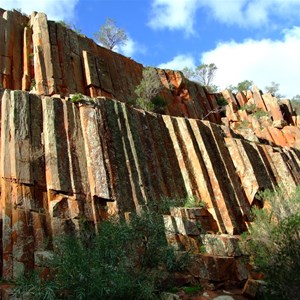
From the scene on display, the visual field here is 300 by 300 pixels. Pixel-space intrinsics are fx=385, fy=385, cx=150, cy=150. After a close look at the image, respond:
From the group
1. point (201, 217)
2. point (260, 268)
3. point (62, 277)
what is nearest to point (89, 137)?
point (201, 217)

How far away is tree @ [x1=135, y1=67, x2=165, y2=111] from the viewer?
1076 inches

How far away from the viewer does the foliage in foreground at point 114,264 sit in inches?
419

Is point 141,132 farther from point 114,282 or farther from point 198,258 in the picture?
point 114,282

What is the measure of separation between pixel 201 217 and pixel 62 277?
7927mm

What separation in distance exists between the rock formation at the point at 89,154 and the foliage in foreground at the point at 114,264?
1.14 meters

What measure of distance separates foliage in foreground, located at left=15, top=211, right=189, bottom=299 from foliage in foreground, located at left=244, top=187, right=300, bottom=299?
2.93m

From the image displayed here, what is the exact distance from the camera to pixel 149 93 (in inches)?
1129

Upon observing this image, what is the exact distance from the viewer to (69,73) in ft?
79.6

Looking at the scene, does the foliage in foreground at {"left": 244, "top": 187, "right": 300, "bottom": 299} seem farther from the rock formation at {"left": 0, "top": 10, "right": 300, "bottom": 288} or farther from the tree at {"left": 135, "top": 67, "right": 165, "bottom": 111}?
the tree at {"left": 135, "top": 67, "right": 165, "bottom": 111}

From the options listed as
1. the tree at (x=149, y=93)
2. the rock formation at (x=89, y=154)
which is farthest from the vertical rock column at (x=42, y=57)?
the tree at (x=149, y=93)

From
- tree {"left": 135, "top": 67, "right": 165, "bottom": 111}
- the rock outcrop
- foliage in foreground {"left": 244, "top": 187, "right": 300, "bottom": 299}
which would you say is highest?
tree {"left": 135, "top": 67, "right": 165, "bottom": 111}

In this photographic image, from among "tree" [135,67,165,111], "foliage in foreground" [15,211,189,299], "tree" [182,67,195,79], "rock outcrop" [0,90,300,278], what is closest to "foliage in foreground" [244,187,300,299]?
"rock outcrop" [0,90,300,278]

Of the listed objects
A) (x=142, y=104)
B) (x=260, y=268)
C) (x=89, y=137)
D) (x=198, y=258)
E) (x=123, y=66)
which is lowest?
(x=260, y=268)

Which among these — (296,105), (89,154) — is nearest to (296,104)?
(296,105)
